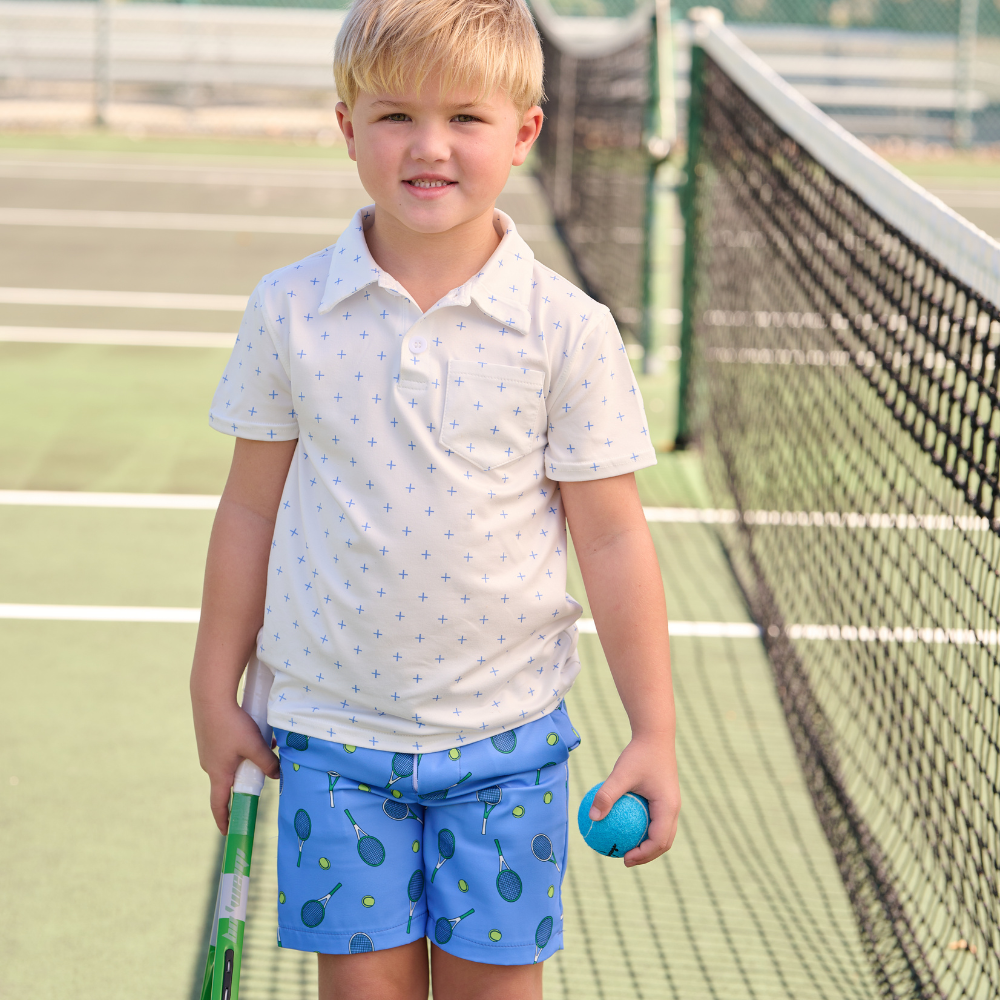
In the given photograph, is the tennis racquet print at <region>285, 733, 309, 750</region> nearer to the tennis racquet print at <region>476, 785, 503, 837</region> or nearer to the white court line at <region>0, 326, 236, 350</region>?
the tennis racquet print at <region>476, 785, 503, 837</region>

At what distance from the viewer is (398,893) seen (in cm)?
184

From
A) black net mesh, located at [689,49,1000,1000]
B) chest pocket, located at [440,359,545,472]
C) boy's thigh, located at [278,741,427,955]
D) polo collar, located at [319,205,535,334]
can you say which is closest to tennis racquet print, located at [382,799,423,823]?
boy's thigh, located at [278,741,427,955]

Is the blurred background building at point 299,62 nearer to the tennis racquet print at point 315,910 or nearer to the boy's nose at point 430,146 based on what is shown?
the boy's nose at point 430,146

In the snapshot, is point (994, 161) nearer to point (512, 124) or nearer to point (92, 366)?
point (92, 366)

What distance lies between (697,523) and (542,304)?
360 centimetres

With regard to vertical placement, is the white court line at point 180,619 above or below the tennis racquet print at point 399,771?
below

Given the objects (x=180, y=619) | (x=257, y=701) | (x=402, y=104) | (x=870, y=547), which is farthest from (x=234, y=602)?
(x=870, y=547)

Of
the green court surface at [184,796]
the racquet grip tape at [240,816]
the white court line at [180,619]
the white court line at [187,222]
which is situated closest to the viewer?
the racquet grip tape at [240,816]

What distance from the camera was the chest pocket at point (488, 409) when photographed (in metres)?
1.76

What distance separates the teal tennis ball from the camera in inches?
69.9

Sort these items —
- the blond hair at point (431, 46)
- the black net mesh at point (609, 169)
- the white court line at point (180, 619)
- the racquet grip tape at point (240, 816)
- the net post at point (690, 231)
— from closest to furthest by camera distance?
the blond hair at point (431, 46)
the racquet grip tape at point (240, 816)
the white court line at point (180, 619)
the net post at point (690, 231)
the black net mesh at point (609, 169)

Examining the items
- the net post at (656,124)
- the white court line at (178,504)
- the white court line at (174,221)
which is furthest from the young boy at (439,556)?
the white court line at (174,221)

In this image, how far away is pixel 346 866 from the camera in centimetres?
182

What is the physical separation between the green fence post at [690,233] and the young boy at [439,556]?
4109 millimetres
